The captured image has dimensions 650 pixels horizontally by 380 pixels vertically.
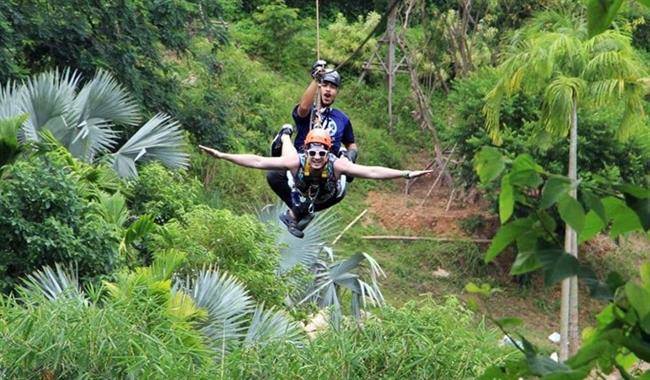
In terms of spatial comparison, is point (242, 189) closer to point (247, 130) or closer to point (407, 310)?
point (247, 130)

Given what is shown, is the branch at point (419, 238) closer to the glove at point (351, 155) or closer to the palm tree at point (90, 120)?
the palm tree at point (90, 120)

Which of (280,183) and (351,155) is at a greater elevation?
(351,155)

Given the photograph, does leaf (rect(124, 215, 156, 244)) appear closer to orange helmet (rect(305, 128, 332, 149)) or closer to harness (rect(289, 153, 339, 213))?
harness (rect(289, 153, 339, 213))

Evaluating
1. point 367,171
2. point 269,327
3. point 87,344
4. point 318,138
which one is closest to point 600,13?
point 318,138

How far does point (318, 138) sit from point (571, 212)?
19.3ft

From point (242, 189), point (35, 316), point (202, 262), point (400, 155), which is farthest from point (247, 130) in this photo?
point (35, 316)

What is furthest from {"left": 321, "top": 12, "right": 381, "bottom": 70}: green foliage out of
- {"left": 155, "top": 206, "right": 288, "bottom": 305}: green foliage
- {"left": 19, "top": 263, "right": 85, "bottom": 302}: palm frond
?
{"left": 19, "top": 263, "right": 85, "bottom": 302}: palm frond

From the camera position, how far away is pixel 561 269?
6.34ft

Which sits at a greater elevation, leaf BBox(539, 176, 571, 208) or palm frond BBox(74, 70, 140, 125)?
leaf BBox(539, 176, 571, 208)

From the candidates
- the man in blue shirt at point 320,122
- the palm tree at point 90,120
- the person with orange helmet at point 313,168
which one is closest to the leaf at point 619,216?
the man in blue shirt at point 320,122

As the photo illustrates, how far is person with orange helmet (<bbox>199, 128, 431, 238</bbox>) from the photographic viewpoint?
25.8ft

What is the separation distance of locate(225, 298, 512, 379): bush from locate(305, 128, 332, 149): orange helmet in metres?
2.27

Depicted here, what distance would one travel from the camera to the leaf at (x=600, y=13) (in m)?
2.11

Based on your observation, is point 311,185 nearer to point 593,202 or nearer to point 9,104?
point 9,104
